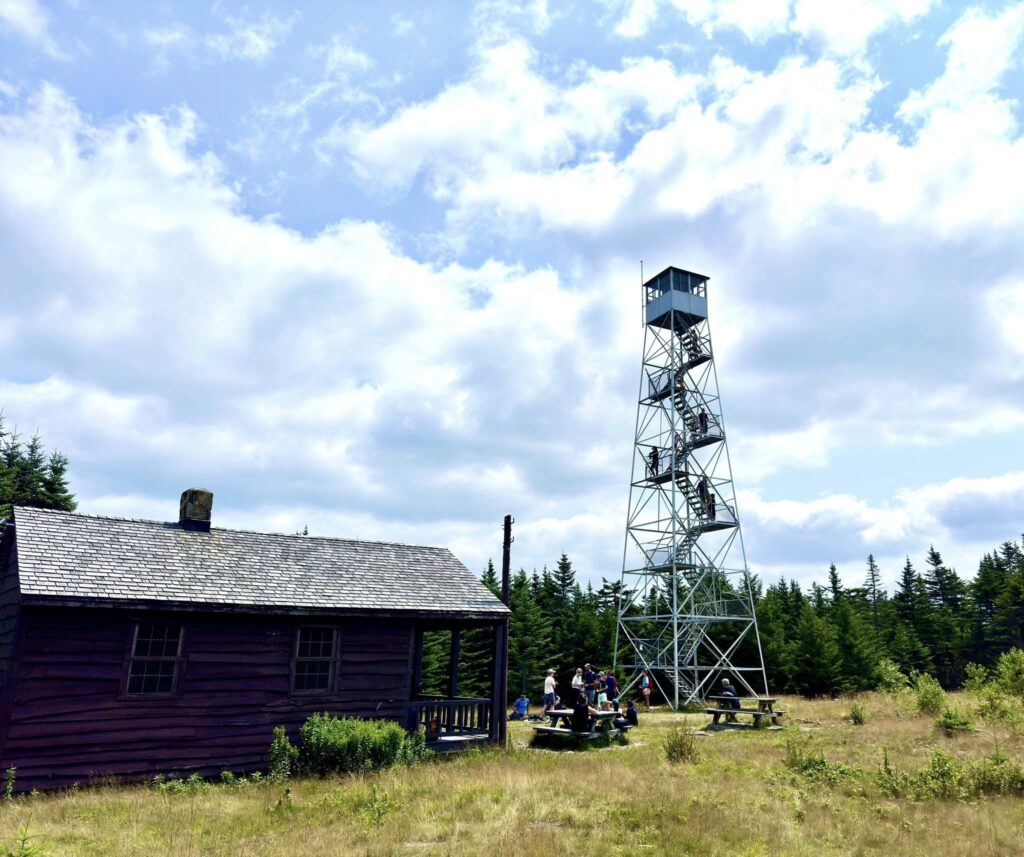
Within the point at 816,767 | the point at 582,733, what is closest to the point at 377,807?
the point at 582,733

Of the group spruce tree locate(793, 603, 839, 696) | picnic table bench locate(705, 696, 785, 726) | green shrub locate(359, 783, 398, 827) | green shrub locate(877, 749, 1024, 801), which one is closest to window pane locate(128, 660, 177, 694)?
green shrub locate(359, 783, 398, 827)

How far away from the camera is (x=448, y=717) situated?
20016 millimetres

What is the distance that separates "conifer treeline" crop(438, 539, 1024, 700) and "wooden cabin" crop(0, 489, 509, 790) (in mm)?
26614

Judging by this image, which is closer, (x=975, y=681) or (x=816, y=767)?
(x=816, y=767)

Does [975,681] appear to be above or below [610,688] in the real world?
above

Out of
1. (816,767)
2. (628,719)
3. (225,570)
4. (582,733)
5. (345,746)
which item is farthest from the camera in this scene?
(628,719)

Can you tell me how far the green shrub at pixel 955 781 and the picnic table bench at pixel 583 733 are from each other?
292 inches

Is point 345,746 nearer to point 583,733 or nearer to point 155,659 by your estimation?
point 155,659

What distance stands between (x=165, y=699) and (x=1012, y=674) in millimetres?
24527

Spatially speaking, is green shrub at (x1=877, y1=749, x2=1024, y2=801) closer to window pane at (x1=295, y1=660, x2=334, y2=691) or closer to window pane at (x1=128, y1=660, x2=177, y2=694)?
window pane at (x1=295, y1=660, x2=334, y2=691)

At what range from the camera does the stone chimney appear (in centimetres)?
1806

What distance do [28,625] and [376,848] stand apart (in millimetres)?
8485

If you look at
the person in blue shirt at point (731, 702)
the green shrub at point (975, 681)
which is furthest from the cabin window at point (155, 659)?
the green shrub at point (975, 681)

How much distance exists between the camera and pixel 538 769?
15.0 m
